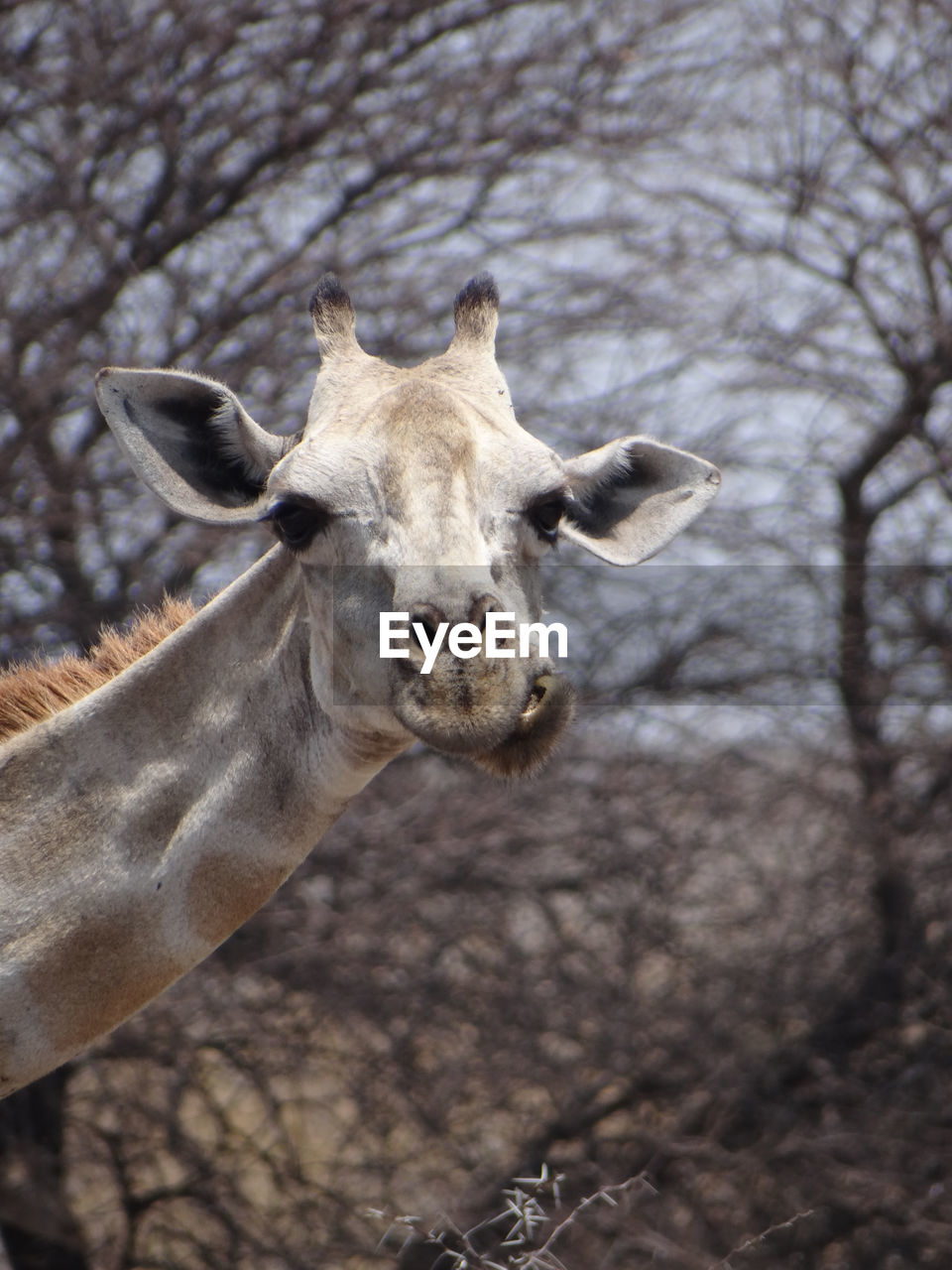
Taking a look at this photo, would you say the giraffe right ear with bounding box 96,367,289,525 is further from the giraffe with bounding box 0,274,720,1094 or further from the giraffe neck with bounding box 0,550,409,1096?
the giraffe neck with bounding box 0,550,409,1096

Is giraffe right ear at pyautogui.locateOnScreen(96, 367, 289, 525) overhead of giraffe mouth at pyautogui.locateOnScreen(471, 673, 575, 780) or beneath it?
overhead

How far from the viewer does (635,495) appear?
3.53 m

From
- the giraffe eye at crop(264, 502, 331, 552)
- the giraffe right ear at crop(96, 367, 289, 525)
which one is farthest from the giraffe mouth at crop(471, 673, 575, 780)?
the giraffe right ear at crop(96, 367, 289, 525)

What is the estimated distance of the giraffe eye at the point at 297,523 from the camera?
10.00 ft

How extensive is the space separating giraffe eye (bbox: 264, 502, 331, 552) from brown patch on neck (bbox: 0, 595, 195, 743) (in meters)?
0.74

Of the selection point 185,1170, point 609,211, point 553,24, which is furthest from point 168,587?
point 553,24

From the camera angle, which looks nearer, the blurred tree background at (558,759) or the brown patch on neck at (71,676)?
the brown patch on neck at (71,676)

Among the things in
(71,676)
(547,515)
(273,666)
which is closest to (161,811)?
(273,666)

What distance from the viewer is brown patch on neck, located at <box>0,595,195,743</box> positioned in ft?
11.6

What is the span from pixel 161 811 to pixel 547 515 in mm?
1158

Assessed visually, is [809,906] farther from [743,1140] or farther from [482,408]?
[482,408]

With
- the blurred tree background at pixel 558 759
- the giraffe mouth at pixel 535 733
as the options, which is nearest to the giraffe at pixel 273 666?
the giraffe mouth at pixel 535 733

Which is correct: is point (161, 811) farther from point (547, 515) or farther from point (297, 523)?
point (547, 515)

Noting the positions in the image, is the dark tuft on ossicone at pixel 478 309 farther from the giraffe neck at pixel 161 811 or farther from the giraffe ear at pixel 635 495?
the giraffe neck at pixel 161 811
